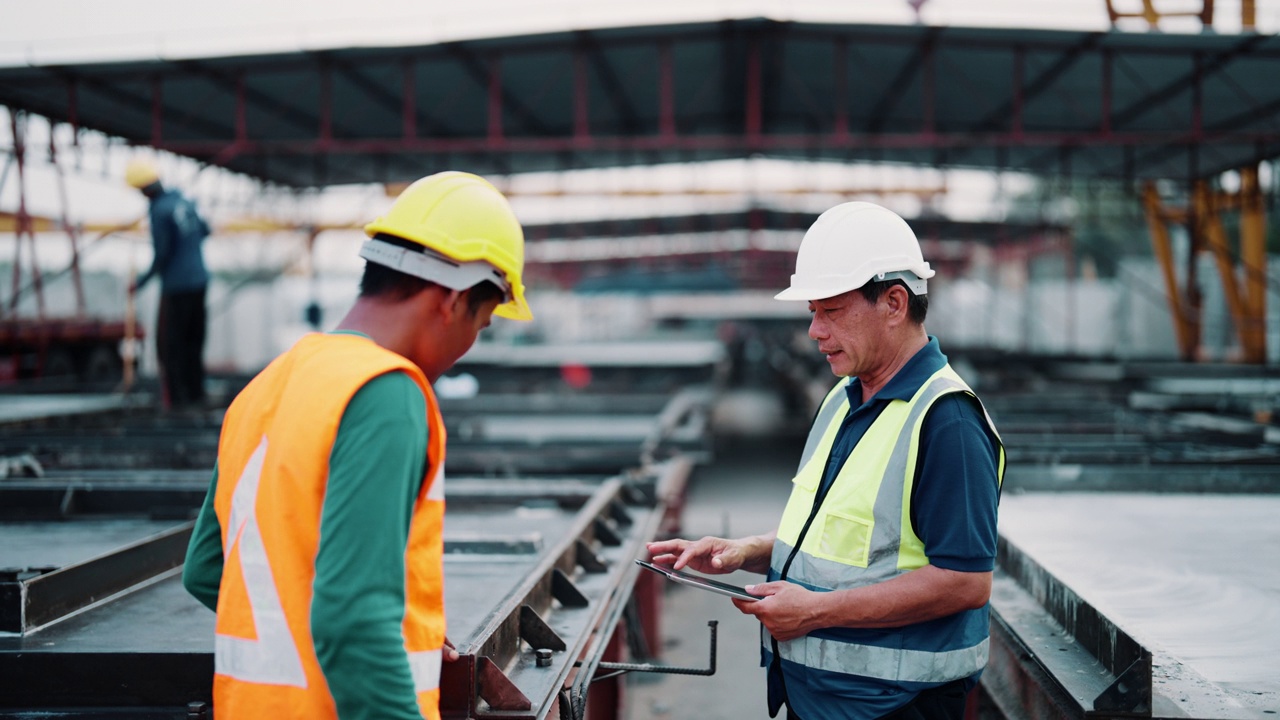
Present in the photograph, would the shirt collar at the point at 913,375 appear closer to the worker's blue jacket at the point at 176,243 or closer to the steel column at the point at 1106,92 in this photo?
the worker's blue jacket at the point at 176,243

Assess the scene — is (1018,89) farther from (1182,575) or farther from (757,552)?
(757,552)

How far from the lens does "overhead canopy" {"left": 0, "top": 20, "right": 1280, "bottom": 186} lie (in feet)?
39.2

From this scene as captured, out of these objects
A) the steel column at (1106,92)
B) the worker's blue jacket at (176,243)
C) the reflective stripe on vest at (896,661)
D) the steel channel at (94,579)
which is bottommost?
the steel channel at (94,579)

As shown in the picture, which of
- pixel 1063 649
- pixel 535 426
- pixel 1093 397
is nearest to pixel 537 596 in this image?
pixel 1063 649

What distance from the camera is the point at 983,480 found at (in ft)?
5.64

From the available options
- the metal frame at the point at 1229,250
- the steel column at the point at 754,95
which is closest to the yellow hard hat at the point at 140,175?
the steel column at the point at 754,95

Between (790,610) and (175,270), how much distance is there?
21.0 feet

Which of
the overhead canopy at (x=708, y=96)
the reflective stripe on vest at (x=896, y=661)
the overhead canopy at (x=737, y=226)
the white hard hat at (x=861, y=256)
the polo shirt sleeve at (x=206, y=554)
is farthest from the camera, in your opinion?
the overhead canopy at (x=737, y=226)

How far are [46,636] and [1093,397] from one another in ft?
28.7

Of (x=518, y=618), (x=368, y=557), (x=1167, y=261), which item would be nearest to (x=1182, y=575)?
(x=518, y=618)

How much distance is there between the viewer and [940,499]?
172 cm

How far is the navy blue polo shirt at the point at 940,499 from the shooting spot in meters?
1.71

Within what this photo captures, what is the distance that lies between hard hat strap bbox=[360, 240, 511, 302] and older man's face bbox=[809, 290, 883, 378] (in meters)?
0.81

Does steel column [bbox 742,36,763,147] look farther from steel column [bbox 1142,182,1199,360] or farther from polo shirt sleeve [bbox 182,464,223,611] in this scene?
polo shirt sleeve [bbox 182,464,223,611]
